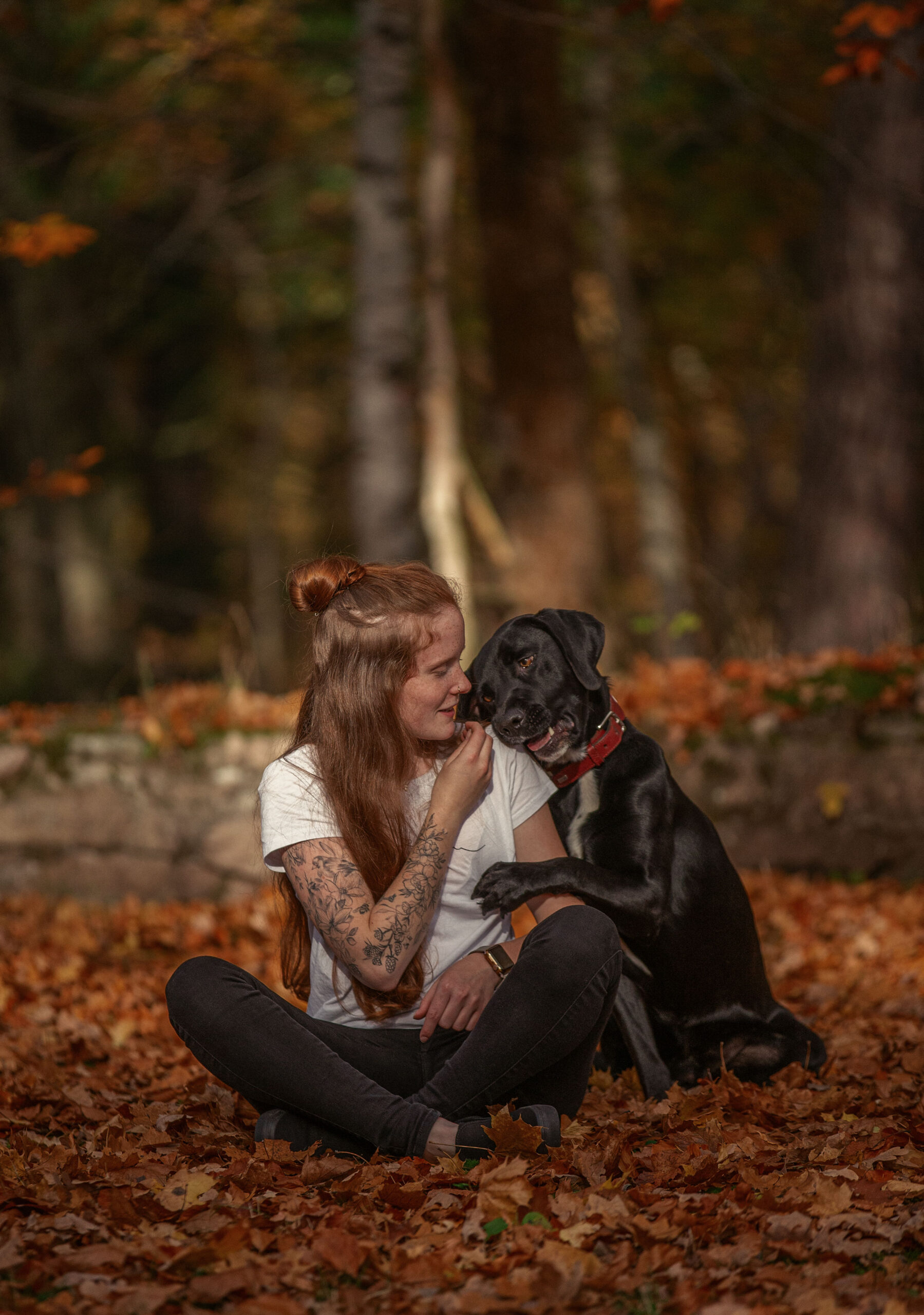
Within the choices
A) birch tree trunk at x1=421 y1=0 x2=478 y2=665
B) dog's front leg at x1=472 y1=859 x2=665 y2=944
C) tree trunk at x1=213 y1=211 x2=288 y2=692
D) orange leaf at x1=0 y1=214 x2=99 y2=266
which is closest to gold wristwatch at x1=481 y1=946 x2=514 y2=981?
dog's front leg at x1=472 y1=859 x2=665 y2=944

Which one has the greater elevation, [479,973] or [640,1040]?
[479,973]

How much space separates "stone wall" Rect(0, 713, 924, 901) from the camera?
643 centimetres

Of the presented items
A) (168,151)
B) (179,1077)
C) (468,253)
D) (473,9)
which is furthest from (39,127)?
(179,1077)

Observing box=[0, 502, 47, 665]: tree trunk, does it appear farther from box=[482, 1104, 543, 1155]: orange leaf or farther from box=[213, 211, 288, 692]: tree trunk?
box=[482, 1104, 543, 1155]: orange leaf

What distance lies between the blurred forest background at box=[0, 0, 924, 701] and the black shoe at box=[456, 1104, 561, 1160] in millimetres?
1436

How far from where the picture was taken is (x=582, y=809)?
366 centimetres

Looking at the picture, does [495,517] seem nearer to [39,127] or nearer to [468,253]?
[468,253]

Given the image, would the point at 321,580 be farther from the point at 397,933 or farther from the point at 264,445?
the point at 264,445

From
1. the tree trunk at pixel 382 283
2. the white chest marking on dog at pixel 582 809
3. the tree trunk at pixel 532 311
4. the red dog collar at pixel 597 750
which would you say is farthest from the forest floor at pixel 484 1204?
the tree trunk at pixel 532 311

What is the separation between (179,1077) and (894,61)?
18.8 ft

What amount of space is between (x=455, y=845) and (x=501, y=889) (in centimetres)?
20

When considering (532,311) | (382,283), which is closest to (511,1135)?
(382,283)

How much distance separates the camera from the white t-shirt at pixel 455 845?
323 centimetres

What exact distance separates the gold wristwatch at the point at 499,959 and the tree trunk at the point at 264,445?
1342cm
